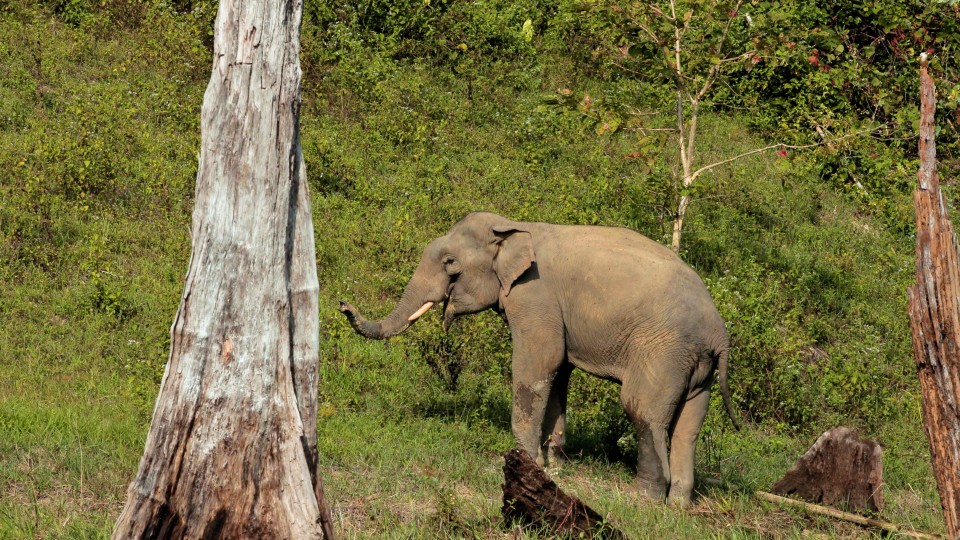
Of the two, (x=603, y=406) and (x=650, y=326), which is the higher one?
(x=650, y=326)

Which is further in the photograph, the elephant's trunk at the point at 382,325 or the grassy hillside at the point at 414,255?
the elephant's trunk at the point at 382,325

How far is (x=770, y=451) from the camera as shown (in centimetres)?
1052

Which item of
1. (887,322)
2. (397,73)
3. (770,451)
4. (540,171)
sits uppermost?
(397,73)

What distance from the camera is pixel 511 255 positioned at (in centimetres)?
917

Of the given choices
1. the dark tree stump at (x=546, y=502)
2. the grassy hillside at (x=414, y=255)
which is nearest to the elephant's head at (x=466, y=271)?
the grassy hillside at (x=414, y=255)

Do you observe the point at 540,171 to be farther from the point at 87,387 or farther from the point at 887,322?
the point at 87,387

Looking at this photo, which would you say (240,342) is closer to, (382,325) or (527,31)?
(382,325)

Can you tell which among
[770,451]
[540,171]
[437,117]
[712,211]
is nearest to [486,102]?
[437,117]

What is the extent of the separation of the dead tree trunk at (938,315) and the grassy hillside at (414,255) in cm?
179

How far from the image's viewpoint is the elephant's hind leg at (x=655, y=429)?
8.55m

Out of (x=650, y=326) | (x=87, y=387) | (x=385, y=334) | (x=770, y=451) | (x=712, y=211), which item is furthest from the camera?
(x=712, y=211)

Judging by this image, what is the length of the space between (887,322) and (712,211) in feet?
8.72

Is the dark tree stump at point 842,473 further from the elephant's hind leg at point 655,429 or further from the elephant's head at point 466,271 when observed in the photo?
the elephant's head at point 466,271

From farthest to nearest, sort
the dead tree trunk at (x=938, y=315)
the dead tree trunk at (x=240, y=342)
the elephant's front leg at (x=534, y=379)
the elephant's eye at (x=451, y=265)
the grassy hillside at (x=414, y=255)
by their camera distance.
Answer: the elephant's eye at (x=451, y=265) → the elephant's front leg at (x=534, y=379) → the grassy hillside at (x=414, y=255) → the dead tree trunk at (x=938, y=315) → the dead tree trunk at (x=240, y=342)
